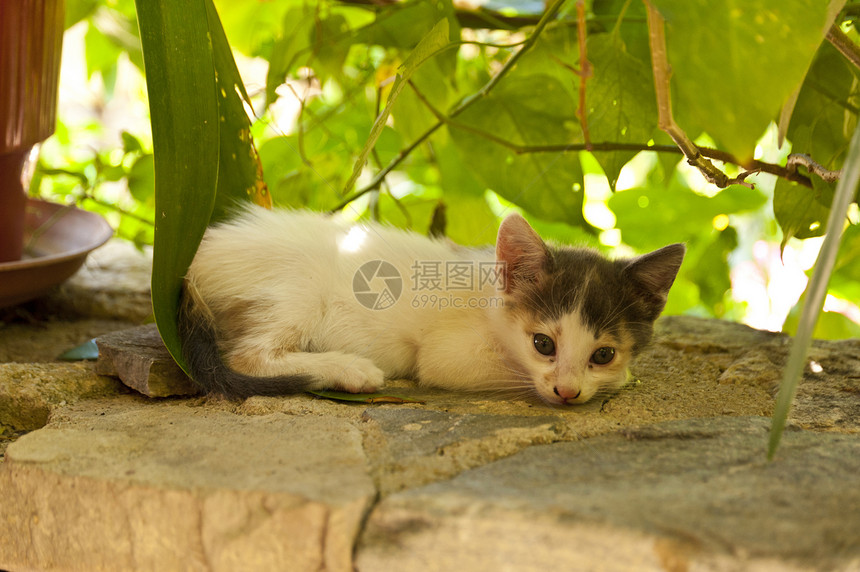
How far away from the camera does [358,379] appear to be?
4.47 feet

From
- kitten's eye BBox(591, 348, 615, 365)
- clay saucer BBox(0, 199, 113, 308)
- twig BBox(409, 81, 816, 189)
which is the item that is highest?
twig BBox(409, 81, 816, 189)

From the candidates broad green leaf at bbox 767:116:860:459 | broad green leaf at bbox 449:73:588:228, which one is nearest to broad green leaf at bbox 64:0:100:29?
broad green leaf at bbox 449:73:588:228

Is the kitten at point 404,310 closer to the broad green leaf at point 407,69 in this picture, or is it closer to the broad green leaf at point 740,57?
the broad green leaf at point 407,69

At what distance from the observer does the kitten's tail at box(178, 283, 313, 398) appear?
1310 mm

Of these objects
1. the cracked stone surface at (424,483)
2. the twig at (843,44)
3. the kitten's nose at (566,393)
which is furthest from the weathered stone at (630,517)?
the twig at (843,44)

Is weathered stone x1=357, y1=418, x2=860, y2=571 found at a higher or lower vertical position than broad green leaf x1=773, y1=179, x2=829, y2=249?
lower

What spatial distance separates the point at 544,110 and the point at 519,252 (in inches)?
15.2

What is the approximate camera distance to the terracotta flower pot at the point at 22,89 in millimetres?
1459

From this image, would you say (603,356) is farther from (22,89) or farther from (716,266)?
(22,89)

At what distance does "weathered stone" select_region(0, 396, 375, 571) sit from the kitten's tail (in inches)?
7.0

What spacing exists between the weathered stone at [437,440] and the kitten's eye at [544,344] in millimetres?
237

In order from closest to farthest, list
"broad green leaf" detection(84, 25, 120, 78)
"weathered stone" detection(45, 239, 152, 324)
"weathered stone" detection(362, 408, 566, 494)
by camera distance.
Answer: "weathered stone" detection(362, 408, 566, 494) < "weathered stone" detection(45, 239, 152, 324) < "broad green leaf" detection(84, 25, 120, 78)

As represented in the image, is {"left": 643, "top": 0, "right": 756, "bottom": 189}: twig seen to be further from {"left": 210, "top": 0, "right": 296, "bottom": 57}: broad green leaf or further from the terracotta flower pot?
{"left": 210, "top": 0, "right": 296, "bottom": 57}: broad green leaf

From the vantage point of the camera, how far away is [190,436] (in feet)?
3.63
